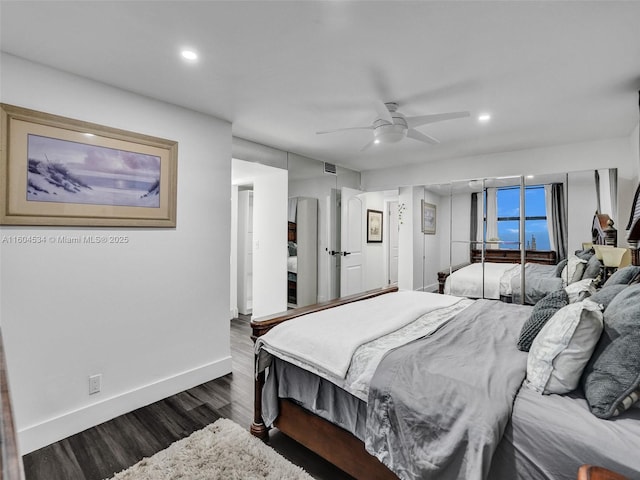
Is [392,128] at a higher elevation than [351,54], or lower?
lower

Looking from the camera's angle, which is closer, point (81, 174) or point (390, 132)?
point (81, 174)

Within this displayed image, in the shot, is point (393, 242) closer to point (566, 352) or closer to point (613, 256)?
point (613, 256)

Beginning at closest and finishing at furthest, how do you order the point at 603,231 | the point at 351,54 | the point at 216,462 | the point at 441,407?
the point at 441,407, the point at 216,462, the point at 351,54, the point at 603,231

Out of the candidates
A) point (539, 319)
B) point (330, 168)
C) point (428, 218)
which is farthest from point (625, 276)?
point (330, 168)

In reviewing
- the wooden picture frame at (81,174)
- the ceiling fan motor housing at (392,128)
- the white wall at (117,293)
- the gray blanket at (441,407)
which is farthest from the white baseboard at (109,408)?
the ceiling fan motor housing at (392,128)

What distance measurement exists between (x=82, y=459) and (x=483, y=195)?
15.7 ft

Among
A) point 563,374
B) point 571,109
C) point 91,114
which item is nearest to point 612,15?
point 571,109

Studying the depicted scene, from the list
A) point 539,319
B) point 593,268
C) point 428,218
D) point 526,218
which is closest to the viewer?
point 539,319

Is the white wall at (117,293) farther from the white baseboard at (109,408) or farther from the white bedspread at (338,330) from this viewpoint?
the white bedspread at (338,330)

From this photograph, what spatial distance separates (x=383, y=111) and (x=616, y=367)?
1980mm

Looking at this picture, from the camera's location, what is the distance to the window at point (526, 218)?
12.6 feet

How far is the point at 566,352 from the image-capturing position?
1.33 m

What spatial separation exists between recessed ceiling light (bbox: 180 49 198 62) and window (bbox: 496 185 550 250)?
3.85 m

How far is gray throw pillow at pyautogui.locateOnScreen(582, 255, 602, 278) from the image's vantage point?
9.82ft
